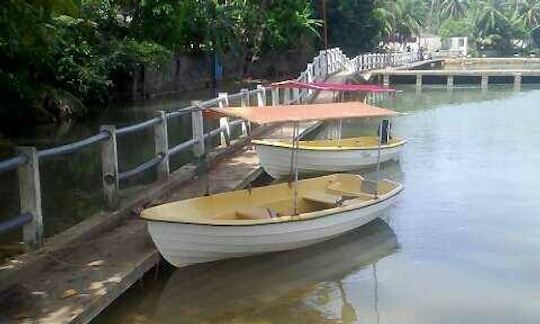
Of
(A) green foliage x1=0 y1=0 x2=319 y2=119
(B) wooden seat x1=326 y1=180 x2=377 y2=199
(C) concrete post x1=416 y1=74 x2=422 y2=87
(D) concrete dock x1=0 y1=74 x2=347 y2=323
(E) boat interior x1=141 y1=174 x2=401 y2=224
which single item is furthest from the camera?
(C) concrete post x1=416 y1=74 x2=422 y2=87

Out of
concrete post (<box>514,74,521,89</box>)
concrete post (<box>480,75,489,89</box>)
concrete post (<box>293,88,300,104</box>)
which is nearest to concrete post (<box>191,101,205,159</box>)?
concrete post (<box>293,88,300,104</box>)

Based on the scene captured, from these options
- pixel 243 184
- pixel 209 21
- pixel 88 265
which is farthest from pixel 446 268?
pixel 209 21

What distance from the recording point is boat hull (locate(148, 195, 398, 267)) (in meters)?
7.10

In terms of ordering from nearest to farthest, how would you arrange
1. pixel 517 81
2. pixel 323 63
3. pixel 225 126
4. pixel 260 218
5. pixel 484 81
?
pixel 260 218
pixel 225 126
pixel 323 63
pixel 517 81
pixel 484 81

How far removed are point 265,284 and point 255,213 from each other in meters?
1.00

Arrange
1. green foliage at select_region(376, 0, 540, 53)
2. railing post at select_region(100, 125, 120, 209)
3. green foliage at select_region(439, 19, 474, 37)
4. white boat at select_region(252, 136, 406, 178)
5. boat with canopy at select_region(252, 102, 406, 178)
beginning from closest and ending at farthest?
railing post at select_region(100, 125, 120, 209)
boat with canopy at select_region(252, 102, 406, 178)
white boat at select_region(252, 136, 406, 178)
green foliage at select_region(376, 0, 540, 53)
green foliage at select_region(439, 19, 474, 37)

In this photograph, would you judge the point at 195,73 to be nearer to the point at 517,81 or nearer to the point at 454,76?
the point at 454,76

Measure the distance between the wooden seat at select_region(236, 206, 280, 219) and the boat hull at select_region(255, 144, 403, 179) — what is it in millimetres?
3278

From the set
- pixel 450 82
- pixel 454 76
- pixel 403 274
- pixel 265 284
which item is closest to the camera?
pixel 265 284

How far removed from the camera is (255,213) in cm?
838

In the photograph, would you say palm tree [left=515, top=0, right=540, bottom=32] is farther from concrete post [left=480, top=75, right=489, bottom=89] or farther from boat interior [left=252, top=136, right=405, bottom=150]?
boat interior [left=252, top=136, right=405, bottom=150]

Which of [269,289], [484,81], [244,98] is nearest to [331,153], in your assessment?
[244,98]

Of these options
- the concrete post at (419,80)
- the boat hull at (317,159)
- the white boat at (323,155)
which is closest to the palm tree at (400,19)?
the concrete post at (419,80)

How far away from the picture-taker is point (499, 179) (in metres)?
Result: 13.7
